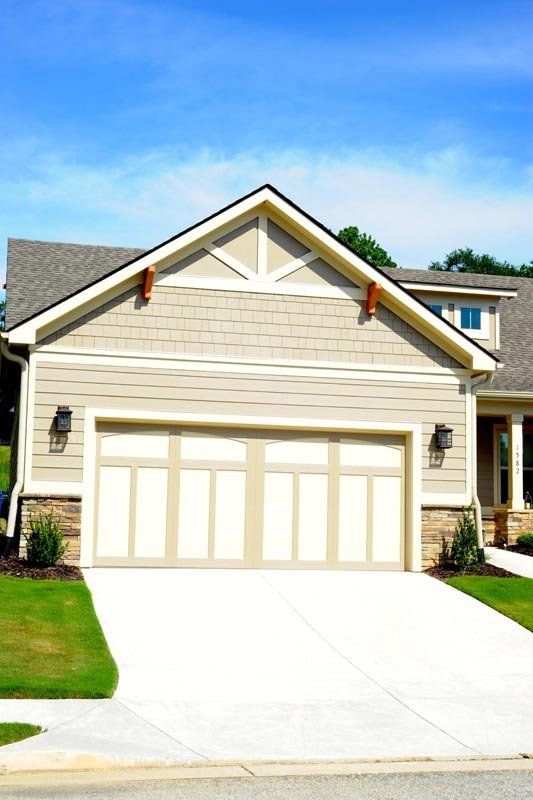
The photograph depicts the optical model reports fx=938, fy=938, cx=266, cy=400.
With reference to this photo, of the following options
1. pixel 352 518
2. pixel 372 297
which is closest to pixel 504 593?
pixel 352 518

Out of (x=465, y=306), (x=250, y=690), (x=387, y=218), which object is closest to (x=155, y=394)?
(x=250, y=690)

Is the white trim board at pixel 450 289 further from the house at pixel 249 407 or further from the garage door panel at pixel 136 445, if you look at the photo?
the garage door panel at pixel 136 445

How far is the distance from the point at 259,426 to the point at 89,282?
6.68m

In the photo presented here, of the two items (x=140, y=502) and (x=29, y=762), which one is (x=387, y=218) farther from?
(x=29, y=762)

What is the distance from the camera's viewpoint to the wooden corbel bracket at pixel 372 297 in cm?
1554

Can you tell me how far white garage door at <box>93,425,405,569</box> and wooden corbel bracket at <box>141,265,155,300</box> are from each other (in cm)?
212

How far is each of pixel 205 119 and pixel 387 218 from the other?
90.1 ft

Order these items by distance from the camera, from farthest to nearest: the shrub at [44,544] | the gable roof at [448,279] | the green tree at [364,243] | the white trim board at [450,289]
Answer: the green tree at [364,243]
the gable roof at [448,279]
the white trim board at [450,289]
the shrub at [44,544]

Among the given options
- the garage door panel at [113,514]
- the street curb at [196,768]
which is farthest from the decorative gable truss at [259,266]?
the street curb at [196,768]

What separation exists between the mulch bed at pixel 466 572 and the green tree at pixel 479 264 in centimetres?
4339

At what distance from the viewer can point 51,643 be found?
10281 mm

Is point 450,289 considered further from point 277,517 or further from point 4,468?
point 4,468

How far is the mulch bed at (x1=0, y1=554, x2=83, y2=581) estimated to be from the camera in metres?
13.6

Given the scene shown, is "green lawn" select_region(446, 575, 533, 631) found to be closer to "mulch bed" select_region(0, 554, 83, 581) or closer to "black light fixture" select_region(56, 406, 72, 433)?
"mulch bed" select_region(0, 554, 83, 581)
